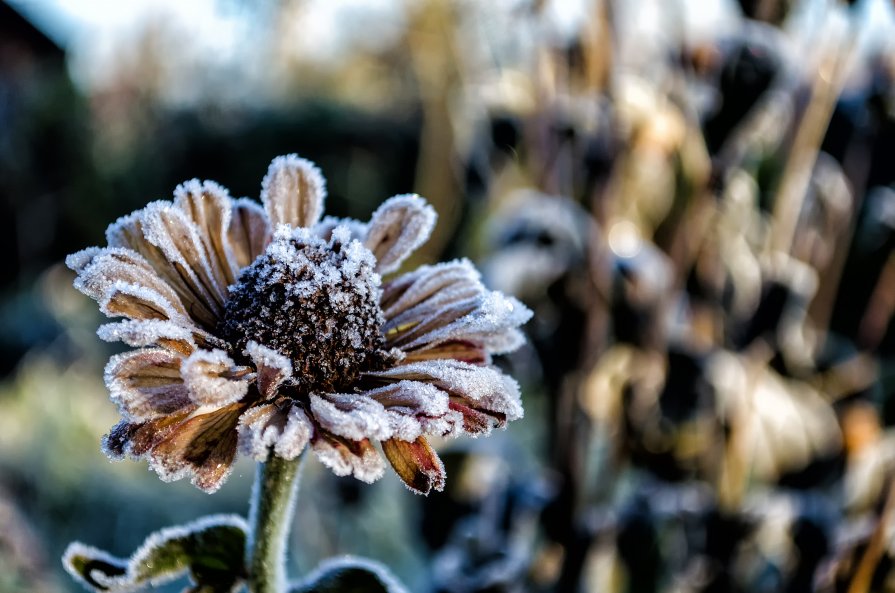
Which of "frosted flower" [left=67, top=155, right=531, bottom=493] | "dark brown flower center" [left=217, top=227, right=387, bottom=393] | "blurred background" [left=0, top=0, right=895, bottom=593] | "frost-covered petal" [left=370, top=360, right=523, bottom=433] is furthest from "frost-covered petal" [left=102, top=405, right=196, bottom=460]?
"blurred background" [left=0, top=0, right=895, bottom=593]

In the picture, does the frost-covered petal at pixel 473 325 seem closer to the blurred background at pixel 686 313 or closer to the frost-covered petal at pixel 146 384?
the frost-covered petal at pixel 146 384

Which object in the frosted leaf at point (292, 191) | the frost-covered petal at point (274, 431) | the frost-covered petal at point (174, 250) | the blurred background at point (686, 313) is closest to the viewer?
the frost-covered petal at point (274, 431)

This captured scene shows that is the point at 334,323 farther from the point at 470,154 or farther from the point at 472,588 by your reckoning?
the point at 470,154

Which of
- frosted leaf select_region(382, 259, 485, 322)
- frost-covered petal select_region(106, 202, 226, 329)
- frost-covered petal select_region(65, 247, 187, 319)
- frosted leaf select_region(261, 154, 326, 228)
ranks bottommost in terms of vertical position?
frost-covered petal select_region(65, 247, 187, 319)

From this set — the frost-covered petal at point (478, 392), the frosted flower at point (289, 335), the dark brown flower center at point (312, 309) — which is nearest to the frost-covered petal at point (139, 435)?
the frosted flower at point (289, 335)

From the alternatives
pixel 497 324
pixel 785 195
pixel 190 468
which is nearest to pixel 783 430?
pixel 785 195

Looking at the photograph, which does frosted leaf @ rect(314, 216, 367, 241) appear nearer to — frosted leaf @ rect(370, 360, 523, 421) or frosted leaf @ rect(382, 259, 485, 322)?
frosted leaf @ rect(382, 259, 485, 322)
